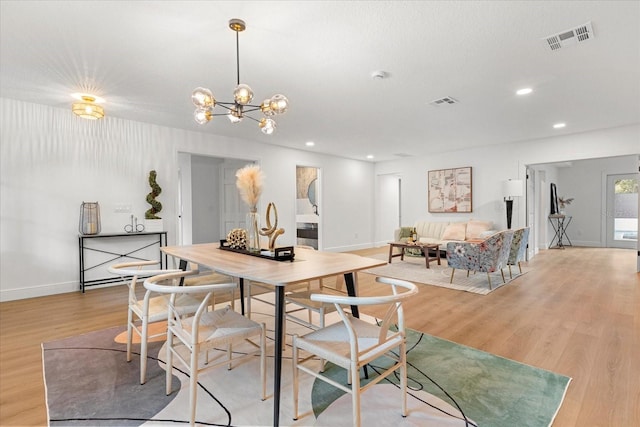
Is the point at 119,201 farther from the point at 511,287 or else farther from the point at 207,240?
the point at 511,287

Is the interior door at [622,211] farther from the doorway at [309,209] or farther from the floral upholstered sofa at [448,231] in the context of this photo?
the doorway at [309,209]

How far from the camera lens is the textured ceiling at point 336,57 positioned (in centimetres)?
212

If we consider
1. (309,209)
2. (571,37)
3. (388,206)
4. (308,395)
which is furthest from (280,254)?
(388,206)

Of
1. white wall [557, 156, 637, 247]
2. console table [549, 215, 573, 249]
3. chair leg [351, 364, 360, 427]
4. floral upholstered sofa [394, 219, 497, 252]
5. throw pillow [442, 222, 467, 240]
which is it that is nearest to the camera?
chair leg [351, 364, 360, 427]

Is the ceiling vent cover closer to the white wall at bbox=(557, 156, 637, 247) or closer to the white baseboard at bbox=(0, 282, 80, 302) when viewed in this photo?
the white baseboard at bbox=(0, 282, 80, 302)

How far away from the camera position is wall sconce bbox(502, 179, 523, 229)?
600cm

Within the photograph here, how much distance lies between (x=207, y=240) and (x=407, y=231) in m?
4.81

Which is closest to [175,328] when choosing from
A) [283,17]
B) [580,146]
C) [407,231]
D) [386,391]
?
[386,391]

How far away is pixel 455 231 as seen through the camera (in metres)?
6.54

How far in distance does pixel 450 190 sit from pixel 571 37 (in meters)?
5.03

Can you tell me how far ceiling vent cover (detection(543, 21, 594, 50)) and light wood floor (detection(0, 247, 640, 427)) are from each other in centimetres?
249

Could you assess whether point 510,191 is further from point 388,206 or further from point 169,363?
point 169,363

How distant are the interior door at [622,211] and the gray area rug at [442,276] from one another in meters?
5.01

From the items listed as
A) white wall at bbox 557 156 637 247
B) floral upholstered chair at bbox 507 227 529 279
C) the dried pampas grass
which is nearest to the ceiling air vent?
floral upholstered chair at bbox 507 227 529 279
